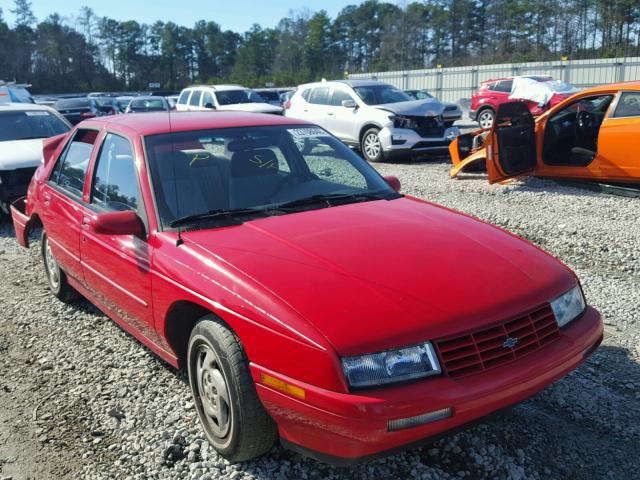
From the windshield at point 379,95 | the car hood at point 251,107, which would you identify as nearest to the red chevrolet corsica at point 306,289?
the windshield at point 379,95

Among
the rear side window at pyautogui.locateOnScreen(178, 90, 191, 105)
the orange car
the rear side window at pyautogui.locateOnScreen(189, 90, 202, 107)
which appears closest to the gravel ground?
the orange car

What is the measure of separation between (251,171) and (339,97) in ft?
36.6

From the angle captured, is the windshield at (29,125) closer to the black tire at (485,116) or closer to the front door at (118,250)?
the front door at (118,250)

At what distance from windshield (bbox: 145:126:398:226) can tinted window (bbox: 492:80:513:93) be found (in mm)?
19466

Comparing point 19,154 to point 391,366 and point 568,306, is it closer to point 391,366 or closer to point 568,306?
point 391,366

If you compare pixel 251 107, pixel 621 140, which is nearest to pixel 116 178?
pixel 621 140

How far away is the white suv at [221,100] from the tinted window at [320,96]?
2.61 meters

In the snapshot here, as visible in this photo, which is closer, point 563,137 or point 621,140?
point 621,140

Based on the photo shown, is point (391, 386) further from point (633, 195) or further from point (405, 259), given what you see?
point (633, 195)

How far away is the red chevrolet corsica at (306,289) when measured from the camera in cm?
242

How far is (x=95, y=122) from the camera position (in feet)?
15.4

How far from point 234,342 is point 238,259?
397mm

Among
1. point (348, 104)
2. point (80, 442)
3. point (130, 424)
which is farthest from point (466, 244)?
point (348, 104)

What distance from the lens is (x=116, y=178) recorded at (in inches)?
157
